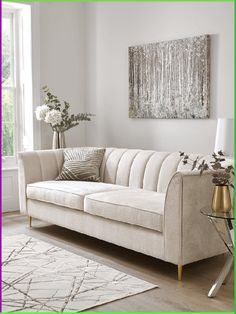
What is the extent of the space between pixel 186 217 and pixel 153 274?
503mm

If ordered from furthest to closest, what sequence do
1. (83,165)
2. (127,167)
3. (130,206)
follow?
1. (83,165)
2. (127,167)
3. (130,206)

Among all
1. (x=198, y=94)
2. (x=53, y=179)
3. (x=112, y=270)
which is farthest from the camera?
(x=53, y=179)

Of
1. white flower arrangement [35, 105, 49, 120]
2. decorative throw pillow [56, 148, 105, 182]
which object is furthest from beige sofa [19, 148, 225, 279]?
white flower arrangement [35, 105, 49, 120]

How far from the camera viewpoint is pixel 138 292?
303 centimetres

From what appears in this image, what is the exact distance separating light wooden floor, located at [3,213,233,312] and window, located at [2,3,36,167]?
1218 mm

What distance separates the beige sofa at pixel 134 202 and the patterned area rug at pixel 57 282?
0.30 meters

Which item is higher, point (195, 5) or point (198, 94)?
point (195, 5)

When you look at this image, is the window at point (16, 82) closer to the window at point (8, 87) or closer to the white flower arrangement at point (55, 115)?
the window at point (8, 87)

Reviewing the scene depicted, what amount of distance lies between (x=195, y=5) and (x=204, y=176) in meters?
2.07

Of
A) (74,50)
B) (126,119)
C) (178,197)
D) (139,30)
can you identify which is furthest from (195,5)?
(178,197)

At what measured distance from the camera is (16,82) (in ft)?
19.0

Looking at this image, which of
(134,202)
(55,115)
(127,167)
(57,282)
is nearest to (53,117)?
(55,115)

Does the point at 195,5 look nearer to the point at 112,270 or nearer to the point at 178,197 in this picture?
the point at 178,197

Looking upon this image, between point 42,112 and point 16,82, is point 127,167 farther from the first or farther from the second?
point 16,82
